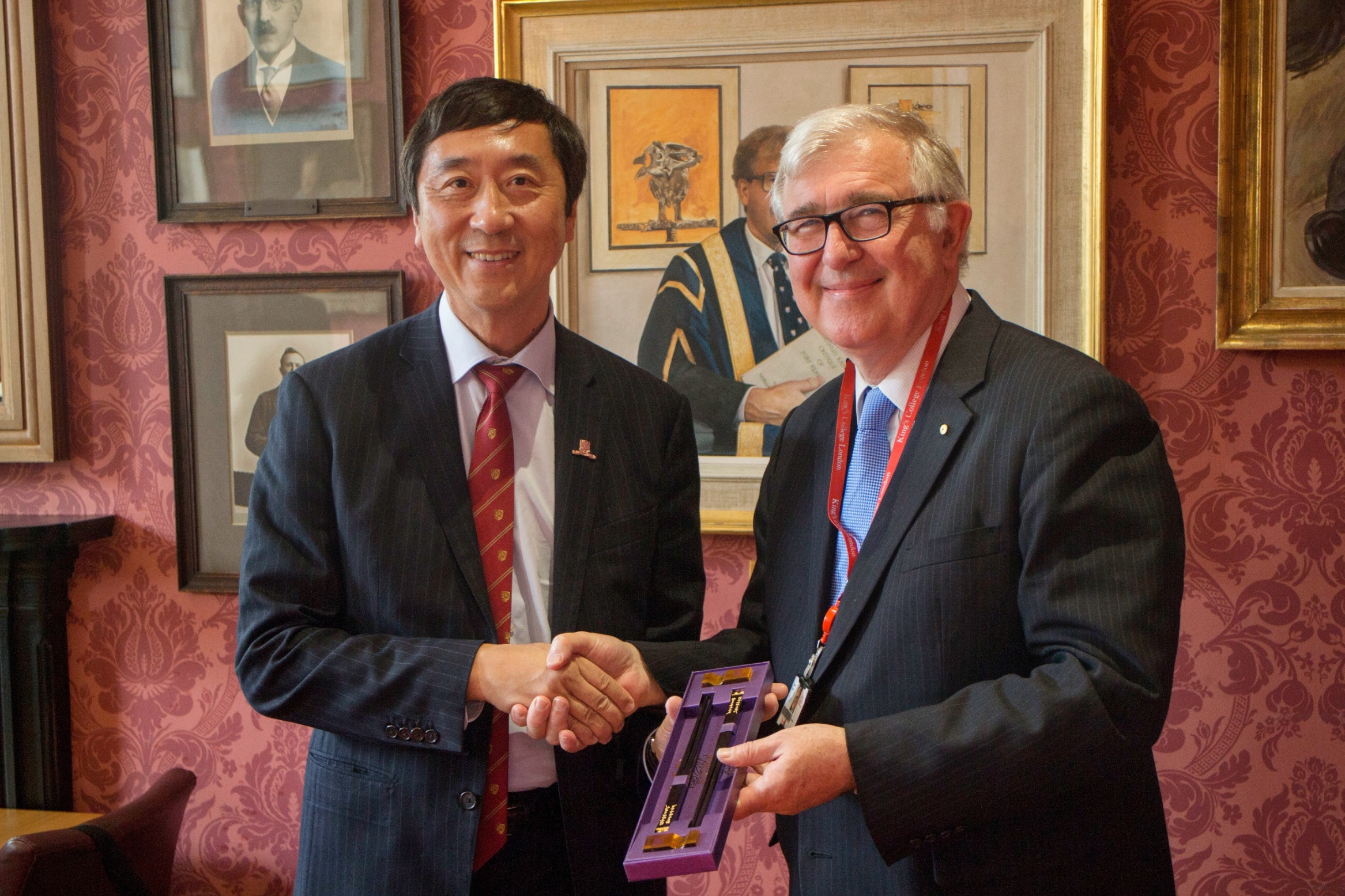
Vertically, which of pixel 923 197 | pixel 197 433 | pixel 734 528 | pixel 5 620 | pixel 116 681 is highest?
pixel 923 197

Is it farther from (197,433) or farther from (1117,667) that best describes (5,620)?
(1117,667)

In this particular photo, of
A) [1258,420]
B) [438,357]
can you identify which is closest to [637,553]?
[438,357]

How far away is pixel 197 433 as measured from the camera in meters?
2.88

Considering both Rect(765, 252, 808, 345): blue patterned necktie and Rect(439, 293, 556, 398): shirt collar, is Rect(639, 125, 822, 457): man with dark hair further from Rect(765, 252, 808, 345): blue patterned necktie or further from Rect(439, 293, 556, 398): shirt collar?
Rect(439, 293, 556, 398): shirt collar

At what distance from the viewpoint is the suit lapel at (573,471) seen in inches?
63.5

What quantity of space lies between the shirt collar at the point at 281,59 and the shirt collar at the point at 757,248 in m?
1.35

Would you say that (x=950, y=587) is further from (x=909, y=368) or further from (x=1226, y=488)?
(x=1226, y=488)

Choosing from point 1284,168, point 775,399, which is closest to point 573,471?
point 775,399

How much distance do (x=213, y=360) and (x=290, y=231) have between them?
0.43 m

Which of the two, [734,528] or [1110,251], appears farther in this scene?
[734,528]

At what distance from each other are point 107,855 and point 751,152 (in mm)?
2329

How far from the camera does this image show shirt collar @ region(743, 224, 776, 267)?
2637 mm

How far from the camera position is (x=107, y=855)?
7.68 feet

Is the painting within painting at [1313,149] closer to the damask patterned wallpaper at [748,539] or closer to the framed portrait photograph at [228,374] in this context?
the damask patterned wallpaper at [748,539]
